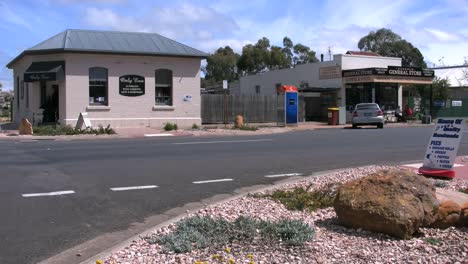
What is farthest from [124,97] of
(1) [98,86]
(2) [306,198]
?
(2) [306,198]

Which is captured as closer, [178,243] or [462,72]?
[178,243]

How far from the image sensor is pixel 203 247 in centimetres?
539

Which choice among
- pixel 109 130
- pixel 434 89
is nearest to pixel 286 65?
pixel 434 89

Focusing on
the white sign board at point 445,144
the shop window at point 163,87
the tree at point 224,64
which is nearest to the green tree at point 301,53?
the tree at point 224,64

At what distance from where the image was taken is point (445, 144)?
10.1 meters

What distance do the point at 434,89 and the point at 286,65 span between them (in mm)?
31201

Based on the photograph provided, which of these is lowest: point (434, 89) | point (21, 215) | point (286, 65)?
point (21, 215)

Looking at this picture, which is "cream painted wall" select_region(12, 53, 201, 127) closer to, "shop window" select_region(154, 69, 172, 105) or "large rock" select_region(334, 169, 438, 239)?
"shop window" select_region(154, 69, 172, 105)

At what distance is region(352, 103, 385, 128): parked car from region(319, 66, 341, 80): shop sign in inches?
291

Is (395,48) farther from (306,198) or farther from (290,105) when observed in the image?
(306,198)

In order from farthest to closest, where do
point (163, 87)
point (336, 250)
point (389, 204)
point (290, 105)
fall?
point (290, 105), point (163, 87), point (389, 204), point (336, 250)

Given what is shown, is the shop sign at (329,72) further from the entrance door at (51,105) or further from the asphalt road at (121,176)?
the entrance door at (51,105)

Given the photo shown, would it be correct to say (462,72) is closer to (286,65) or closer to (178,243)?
(286,65)

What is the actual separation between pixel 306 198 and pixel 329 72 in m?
32.9
